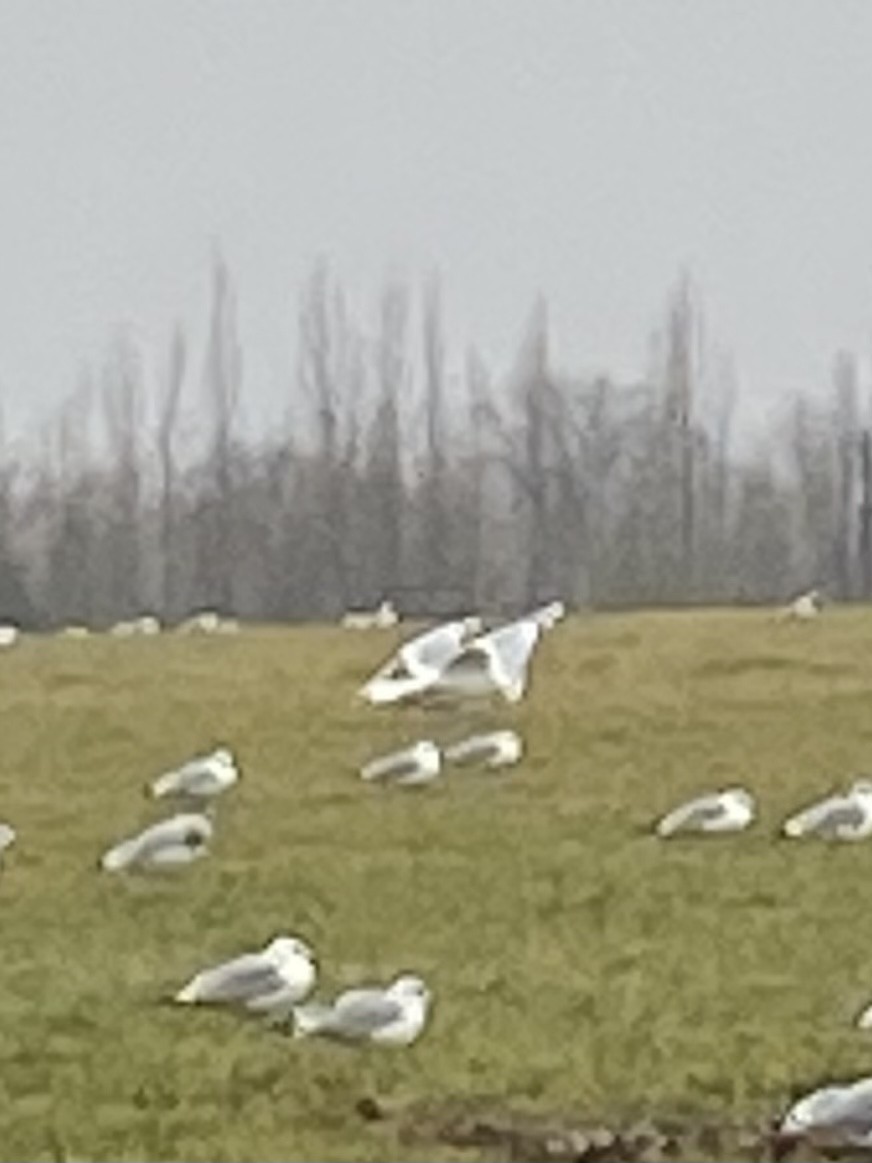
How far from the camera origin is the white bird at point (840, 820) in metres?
16.8

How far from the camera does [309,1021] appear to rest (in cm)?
1123

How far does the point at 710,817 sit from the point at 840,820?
0.74m

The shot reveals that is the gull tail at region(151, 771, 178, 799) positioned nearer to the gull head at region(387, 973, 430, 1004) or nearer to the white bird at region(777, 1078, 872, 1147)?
the gull head at region(387, 973, 430, 1004)

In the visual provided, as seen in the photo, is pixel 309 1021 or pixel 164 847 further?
pixel 164 847

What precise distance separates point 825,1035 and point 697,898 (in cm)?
366

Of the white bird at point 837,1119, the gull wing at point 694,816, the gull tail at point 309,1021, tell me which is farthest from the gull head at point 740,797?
the white bird at point 837,1119

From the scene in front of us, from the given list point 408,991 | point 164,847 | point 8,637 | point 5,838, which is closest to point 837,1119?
point 408,991

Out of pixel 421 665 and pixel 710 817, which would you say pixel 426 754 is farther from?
pixel 710 817

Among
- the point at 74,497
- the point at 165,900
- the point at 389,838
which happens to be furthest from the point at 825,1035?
the point at 74,497

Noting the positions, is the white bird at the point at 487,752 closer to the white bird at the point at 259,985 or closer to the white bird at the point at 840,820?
the white bird at the point at 840,820

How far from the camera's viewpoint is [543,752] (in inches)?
819

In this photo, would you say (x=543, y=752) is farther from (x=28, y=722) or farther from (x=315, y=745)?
(x=28, y=722)

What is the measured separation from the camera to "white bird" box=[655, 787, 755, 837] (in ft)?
56.2

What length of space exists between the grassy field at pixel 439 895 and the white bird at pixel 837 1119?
63 cm
